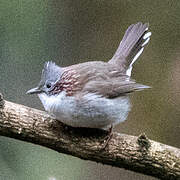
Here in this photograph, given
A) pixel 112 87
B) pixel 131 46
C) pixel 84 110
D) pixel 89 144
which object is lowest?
pixel 89 144

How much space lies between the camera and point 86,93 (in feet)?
16.2

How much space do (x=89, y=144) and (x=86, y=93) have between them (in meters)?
0.57

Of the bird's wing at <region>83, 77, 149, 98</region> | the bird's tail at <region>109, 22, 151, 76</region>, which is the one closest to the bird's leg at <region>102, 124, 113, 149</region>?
the bird's wing at <region>83, 77, 149, 98</region>

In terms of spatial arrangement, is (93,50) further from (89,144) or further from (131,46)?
(89,144)

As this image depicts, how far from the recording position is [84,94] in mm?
4938

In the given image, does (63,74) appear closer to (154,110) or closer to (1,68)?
(1,68)

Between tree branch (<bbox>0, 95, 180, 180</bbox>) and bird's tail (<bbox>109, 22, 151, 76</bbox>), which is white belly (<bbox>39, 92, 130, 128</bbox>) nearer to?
tree branch (<bbox>0, 95, 180, 180</bbox>)

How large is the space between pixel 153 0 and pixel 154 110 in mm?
1978

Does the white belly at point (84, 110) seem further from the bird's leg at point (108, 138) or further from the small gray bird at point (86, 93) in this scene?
the bird's leg at point (108, 138)

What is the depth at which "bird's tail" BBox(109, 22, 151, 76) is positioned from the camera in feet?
20.1

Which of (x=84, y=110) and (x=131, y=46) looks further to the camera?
(x=131, y=46)

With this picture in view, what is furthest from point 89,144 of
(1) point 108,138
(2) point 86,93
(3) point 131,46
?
(3) point 131,46

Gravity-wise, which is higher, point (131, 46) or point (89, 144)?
point (131, 46)

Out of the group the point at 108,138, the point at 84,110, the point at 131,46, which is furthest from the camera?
the point at 131,46
